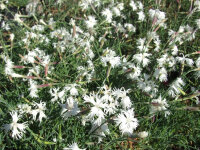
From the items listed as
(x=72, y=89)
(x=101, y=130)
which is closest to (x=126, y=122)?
(x=101, y=130)

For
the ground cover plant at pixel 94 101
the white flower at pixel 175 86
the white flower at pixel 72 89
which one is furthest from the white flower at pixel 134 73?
the white flower at pixel 72 89

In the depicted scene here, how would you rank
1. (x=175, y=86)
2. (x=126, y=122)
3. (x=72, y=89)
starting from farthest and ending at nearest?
(x=175, y=86)
(x=72, y=89)
(x=126, y=122)

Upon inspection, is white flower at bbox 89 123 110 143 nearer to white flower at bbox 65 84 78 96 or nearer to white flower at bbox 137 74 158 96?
white flower at bbox 65 84 78 96

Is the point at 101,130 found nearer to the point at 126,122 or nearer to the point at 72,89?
the point at 126,122

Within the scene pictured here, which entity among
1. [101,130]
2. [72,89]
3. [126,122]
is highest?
[72,89]

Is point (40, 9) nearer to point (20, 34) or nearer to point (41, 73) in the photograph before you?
point (20, 34)

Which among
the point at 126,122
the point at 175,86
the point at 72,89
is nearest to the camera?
the point at 126,122

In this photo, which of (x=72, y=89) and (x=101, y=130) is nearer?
(x=101, y=130)

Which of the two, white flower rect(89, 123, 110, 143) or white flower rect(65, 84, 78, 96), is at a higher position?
white flower rect(65, 84, 78, 96)

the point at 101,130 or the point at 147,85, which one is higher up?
the point at 147,85

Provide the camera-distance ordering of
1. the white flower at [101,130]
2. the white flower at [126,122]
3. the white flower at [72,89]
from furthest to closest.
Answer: the white flower at [72,89], the white flower at [101,130], the white flower at [126,122]

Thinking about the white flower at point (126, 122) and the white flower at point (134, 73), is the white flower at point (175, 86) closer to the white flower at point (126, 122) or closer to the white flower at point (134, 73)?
the white flower at point (134, 73)

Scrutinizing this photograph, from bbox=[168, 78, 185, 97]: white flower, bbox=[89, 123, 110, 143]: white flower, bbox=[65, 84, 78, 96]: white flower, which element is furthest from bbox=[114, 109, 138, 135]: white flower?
bbox=[168, 78, 185, 97]: white flower
